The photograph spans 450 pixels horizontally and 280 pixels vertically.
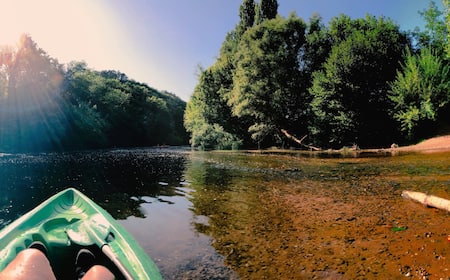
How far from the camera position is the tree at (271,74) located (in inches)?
1384

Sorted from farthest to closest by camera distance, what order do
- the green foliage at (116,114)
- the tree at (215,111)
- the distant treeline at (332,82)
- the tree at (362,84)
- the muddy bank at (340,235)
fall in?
1. the green foliage at (116,114)
2. the tree at (215,111)
3. the tree at (362,84)
4. the distant treeline at (332,82)
5. the muddy bank at (340,235)

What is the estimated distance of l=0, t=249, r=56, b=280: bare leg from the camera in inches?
100

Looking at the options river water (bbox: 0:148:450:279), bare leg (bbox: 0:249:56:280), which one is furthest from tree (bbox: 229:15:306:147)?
bare leg (bbox: 0:249:56:280)

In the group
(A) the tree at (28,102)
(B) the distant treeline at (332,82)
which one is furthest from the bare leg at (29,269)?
(A) the tree at (28,102)

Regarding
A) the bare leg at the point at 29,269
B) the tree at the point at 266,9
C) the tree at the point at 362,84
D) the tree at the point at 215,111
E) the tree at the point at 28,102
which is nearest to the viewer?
the bare leg at the point at 29,269

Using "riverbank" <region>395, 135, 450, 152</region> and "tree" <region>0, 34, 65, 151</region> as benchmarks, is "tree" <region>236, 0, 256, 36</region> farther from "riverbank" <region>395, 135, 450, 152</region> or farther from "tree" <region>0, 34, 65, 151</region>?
"tree" <region>0, 34, 65, 151</region>

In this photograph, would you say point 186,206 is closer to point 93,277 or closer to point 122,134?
point 93,277

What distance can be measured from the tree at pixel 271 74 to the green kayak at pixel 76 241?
104ft

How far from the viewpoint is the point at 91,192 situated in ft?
35.8

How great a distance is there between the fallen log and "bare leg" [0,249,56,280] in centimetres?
680

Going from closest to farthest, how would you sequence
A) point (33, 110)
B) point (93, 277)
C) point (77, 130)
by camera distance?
point (93, 277) → point (33, 110) → point (77, 130)

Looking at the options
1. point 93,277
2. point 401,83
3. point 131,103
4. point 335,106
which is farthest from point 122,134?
point 93,277

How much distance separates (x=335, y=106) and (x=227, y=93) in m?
16.3

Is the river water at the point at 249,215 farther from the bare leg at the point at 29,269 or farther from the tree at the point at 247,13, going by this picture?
the tree at the point at 247,13
